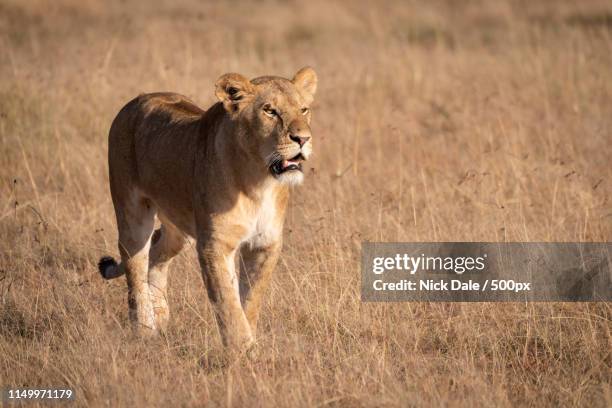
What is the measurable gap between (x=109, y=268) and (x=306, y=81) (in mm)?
1656

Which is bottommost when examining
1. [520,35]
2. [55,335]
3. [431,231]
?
[55,335]

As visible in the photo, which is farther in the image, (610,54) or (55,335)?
(610,54)

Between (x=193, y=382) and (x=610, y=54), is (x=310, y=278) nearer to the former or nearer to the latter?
(x=193, y=382)

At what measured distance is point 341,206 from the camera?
23.8 feet

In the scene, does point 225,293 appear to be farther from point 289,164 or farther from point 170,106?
point 170,106

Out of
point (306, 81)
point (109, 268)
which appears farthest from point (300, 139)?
point (109, 268)

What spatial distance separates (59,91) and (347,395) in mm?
6348

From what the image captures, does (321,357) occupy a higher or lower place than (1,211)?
lower

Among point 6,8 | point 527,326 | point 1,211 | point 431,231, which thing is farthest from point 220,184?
point 6,8

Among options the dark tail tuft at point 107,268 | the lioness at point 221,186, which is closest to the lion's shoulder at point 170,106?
the lioness at point 221,186

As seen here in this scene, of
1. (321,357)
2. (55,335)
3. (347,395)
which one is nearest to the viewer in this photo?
(347,395)

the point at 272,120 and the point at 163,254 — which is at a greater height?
the point at 272,120

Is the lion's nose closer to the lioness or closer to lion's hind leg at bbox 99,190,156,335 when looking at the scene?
the lioness

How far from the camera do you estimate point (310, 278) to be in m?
5.86
